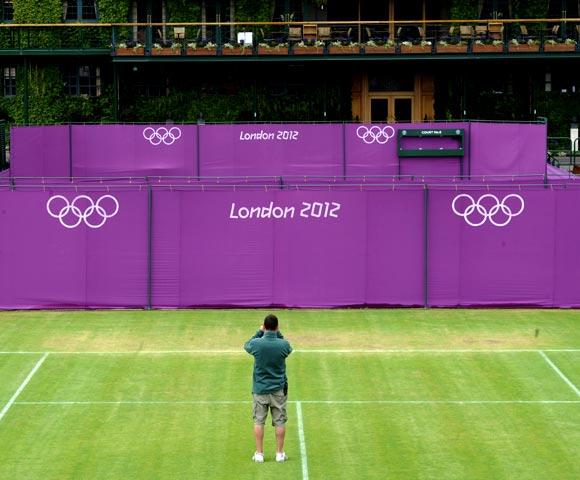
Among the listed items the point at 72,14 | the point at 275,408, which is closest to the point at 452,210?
the point at 275,408

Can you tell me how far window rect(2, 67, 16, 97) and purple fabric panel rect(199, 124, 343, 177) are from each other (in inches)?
684

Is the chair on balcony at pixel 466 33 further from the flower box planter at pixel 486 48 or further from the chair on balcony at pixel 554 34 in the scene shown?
the chair on balcony at pixel 554 34

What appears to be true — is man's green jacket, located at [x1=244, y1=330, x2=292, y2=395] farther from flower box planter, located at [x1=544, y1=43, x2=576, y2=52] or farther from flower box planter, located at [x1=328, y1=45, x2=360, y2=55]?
flower box planter, located at [x1=544, y1=43, x2=576, y2=52]

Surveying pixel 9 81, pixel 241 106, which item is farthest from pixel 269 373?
pixel 9 81

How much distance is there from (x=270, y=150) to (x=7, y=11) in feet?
64.9

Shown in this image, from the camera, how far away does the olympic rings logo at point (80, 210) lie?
93.7ft

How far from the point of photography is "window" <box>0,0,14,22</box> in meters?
56.4

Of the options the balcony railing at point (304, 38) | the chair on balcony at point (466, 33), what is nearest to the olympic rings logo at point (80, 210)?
the balcony railing at point (304, 38)

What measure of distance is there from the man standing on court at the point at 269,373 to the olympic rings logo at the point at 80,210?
40.0 feet

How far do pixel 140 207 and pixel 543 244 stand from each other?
28.4 ft

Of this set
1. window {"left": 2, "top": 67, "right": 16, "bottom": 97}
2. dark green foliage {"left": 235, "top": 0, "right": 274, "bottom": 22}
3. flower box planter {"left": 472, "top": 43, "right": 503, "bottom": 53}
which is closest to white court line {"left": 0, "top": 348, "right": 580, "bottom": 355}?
flower box planter {"left": 472, "top": 43, "right": 503, "bottom": 53}

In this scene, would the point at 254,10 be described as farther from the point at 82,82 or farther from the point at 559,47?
the point at 559,47

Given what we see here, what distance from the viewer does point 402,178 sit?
41.2 m

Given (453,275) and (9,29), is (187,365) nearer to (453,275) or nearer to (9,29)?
(453,275)
